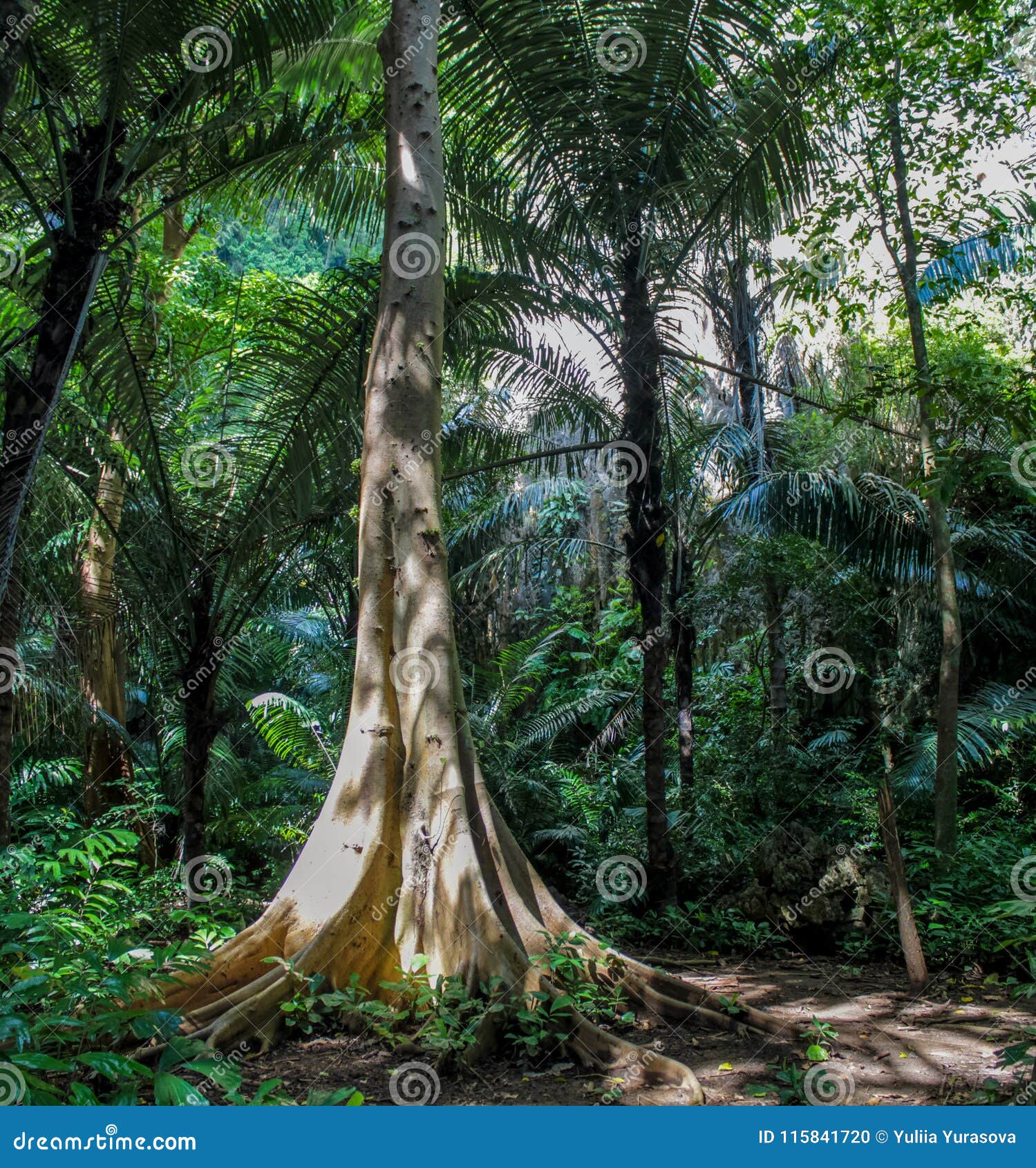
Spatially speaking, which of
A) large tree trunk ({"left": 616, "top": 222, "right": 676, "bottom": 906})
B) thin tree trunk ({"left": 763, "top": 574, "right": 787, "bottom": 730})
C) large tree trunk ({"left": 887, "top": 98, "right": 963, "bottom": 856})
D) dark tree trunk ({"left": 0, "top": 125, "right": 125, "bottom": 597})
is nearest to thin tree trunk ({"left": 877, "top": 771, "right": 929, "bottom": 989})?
large tree trunk ({"left": 616, "top": 222, "right": 676, "bottom": 906})

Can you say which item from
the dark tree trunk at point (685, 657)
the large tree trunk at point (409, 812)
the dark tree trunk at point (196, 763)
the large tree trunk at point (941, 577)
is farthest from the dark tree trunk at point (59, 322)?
the dark tree trunk at point (685, 657)

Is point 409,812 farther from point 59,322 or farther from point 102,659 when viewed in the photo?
point 102,659

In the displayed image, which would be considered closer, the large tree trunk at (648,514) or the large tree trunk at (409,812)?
the large tree trunk at (409,812)

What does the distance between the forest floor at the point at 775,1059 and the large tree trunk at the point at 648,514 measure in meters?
1.83

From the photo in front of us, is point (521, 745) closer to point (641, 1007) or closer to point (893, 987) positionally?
point (893, 987)

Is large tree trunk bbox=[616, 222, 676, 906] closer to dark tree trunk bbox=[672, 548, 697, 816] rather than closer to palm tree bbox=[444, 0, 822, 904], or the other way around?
palm tree bbox=[444, 0, 822, 904]

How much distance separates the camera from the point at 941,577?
761 centimetres

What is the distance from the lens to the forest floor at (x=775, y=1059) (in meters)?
3.23

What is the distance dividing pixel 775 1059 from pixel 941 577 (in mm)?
5037

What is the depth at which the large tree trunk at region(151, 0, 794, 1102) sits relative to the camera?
376 cm

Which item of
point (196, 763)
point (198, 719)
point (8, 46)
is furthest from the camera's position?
point (198, 719)

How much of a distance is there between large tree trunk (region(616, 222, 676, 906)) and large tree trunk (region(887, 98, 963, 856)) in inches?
81.6

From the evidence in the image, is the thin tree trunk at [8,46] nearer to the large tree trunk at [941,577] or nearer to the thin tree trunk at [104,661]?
the thin tree trunk at [104,661]

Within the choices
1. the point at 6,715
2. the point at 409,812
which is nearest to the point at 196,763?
the point at 6,715
